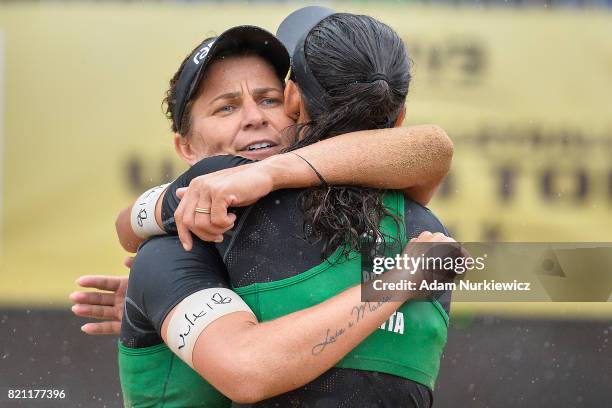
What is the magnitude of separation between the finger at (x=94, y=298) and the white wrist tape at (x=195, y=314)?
2.78 ft

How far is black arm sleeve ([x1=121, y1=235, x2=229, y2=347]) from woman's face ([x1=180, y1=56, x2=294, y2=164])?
2.16 ft

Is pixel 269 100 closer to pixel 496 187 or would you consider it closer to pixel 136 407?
pixel 136 407

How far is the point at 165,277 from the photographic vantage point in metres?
2.39

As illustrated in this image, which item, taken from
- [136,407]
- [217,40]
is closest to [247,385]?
[136,407]

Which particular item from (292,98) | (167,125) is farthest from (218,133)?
(167,125)

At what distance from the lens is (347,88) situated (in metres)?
2.48

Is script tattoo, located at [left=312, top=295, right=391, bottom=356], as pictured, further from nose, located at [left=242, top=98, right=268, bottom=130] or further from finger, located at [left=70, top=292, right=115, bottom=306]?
finger, located at [left=70, top=292, right=115, bottom=306]

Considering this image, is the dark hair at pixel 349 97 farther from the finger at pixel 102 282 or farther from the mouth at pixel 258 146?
the finger at pixel 102 282

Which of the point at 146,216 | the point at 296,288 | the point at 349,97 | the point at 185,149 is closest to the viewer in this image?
the point at 296,288

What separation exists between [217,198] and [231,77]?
92cm

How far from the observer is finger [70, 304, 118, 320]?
3.12 meters

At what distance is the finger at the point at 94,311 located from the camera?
3.12 metres

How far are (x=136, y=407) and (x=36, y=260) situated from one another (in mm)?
3208

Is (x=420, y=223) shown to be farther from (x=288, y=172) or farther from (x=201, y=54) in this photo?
(x=201, y=54)
